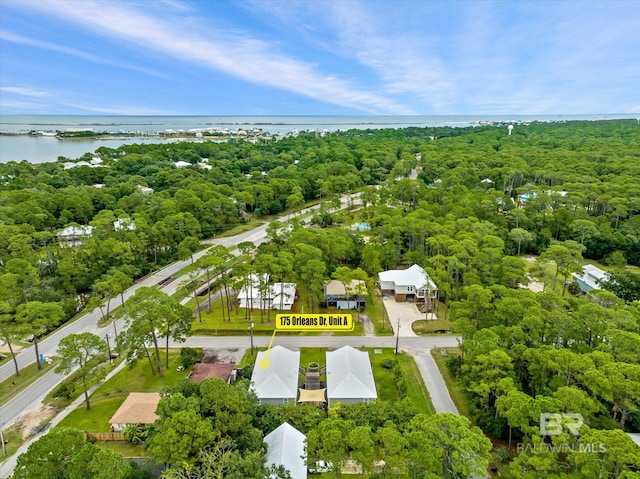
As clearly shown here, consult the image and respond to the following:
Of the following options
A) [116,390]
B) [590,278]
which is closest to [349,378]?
[116,390]

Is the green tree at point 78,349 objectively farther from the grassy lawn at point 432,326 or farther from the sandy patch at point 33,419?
the grassy lawn at point 432,326

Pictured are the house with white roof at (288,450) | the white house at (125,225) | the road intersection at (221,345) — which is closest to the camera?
the house with white roof at (288,450)

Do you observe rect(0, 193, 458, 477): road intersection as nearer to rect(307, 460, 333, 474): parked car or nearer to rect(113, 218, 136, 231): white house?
rect(307, 460, 333, 474): parked car

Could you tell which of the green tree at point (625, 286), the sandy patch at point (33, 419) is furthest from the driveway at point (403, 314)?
the sandy patch at point (33, 419)

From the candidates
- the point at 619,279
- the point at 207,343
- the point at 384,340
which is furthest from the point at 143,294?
the point at 619,279

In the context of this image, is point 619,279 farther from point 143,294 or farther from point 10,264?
point 10,264

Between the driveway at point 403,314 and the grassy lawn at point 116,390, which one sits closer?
A: the grassy lawn at point 116,390

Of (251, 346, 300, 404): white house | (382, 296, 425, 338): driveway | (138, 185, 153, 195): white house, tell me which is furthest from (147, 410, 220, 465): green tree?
(138, 185, 153, 195): white house

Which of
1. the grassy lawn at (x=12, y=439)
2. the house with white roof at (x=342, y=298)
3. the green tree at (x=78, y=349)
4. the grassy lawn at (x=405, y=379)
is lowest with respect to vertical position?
the grassy lawn at (x=12, y=439)

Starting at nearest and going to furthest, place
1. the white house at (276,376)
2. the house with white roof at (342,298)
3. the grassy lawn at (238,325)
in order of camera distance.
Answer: the white house at (276,376)
the grassy lawn at (238,325)
the house with white roof at (342,298)
